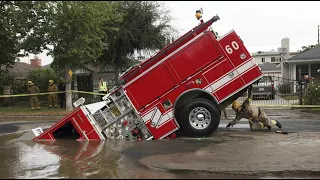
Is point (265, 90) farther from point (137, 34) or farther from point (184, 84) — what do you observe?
point (184, 84)

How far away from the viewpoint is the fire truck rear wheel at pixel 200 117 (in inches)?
356

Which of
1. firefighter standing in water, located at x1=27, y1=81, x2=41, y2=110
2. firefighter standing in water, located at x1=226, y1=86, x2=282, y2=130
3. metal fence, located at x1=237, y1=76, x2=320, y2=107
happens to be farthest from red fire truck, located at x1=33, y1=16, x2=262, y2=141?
firefighter standing in water, located at x1=27, y1=81, x2=41, y2=110

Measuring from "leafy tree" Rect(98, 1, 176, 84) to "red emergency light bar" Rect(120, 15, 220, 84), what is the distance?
1669cm

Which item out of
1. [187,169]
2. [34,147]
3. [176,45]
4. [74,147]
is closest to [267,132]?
[176,45]

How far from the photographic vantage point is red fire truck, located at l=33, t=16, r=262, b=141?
8953mm

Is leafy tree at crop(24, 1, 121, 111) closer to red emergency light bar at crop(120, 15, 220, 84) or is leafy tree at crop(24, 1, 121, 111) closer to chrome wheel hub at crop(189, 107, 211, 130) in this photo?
red emergency light bar at crop(120, 15, 220, 84)

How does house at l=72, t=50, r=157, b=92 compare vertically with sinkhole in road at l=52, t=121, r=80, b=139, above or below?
above

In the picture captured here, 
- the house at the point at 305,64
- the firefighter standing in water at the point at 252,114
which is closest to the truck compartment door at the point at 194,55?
the firefighter standing in water at the point at 252,114

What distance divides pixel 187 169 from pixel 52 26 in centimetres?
1089

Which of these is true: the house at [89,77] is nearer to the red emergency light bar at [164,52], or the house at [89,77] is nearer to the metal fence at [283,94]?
the metal fence at [283,94]

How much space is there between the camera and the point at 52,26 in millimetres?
14922

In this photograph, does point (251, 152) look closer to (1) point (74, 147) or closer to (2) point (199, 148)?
(2) point (199, 148)

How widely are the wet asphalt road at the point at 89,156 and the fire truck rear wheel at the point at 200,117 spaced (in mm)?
257

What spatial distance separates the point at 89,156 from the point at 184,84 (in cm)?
295
